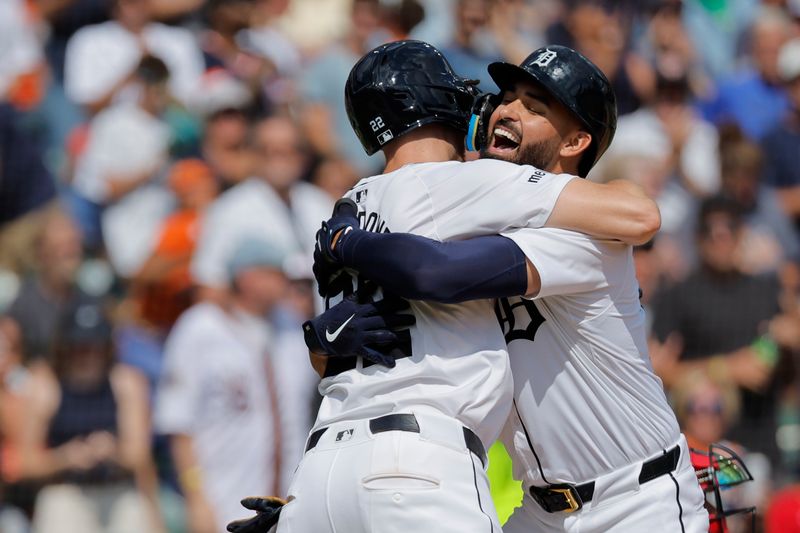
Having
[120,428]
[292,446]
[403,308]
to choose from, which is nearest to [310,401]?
[292,446]

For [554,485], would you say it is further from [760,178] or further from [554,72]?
[760,178]

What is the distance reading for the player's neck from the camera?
12.1 feet

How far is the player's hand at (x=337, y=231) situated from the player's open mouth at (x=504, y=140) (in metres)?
0.49

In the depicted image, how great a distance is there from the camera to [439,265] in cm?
330

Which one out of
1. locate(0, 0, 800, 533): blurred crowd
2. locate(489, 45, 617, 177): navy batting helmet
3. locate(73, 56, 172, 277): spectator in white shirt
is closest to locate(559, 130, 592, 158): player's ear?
locate(489, 45, 617, 177): navy batting helmet

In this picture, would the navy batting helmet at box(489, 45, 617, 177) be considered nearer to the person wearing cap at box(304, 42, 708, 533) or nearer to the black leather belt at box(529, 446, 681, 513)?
the person wearing cap at box(304, 42, 708, 533)

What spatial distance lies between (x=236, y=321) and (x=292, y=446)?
779mm

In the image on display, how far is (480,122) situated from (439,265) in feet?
1.90

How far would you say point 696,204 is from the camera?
26.3 feet

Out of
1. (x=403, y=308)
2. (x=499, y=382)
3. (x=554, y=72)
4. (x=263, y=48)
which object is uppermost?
(x=263, y=48)

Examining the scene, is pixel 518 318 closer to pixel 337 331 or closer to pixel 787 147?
pixel 337 331

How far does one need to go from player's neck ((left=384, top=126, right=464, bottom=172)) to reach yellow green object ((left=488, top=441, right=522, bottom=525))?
196cm

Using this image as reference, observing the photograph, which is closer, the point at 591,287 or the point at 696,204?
the point at 591,287

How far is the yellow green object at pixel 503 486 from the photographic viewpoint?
5316mm
